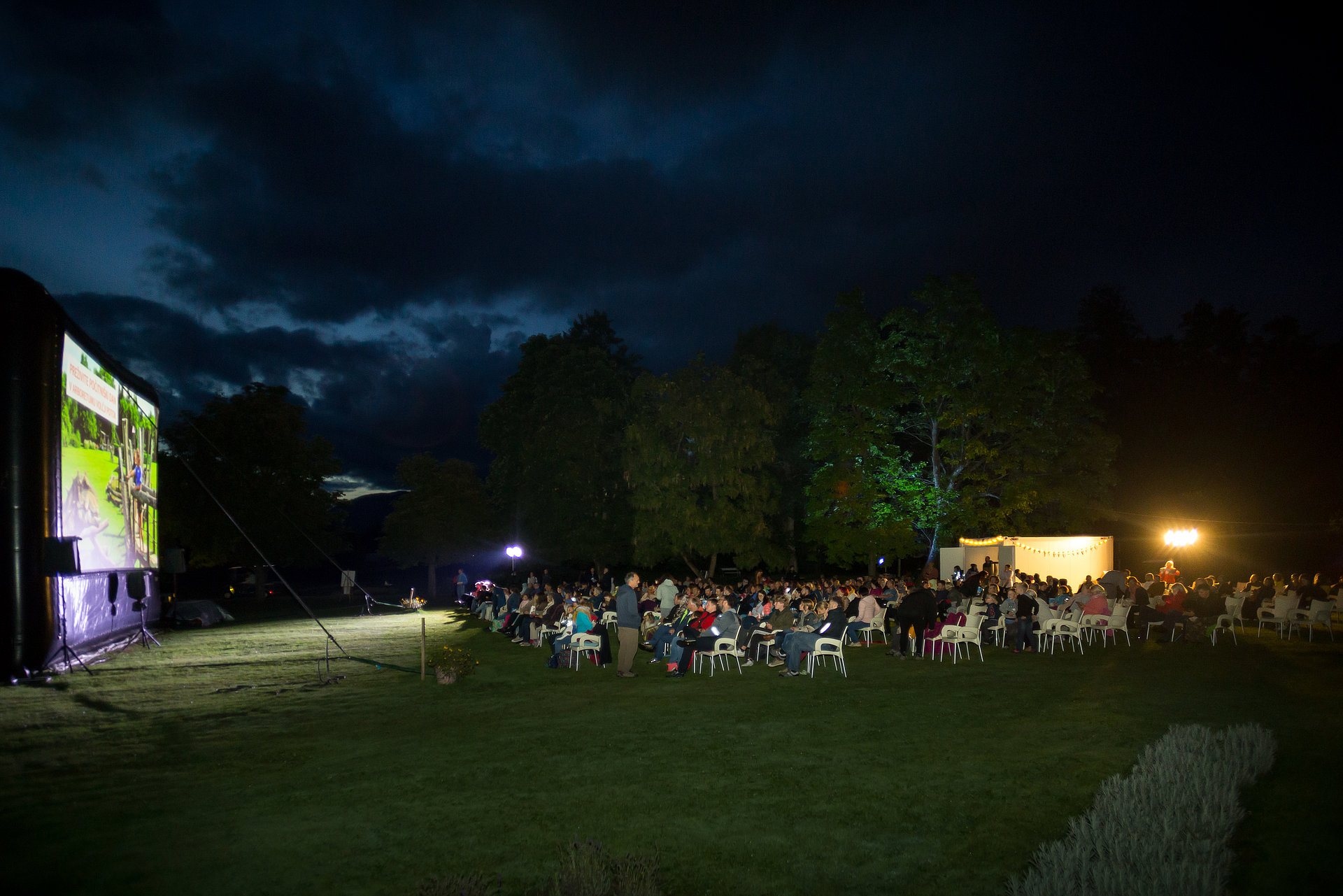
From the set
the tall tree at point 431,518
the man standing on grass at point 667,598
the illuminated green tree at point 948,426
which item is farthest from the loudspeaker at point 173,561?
the tall tree at point 431,518

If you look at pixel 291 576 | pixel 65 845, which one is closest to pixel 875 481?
pixel 65 845

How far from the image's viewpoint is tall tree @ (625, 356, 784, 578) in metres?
27.5

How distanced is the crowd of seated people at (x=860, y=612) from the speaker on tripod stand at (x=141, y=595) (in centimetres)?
705

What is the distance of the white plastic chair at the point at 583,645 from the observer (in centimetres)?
1224

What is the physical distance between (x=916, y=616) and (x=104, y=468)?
45.9 feet

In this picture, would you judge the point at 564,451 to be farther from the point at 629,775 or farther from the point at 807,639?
the point at 629,775

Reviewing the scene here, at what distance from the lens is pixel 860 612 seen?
555 inches

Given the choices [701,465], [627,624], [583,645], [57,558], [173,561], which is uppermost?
[701,465]

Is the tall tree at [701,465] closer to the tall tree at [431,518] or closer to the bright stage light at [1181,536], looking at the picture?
the bright stage light at [1181,536]

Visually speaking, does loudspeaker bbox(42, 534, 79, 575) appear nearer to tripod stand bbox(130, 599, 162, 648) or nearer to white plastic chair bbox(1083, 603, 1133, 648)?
tripod stand bbox(130, 599, 162, 648)

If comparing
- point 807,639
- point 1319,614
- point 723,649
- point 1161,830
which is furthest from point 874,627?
point 1161,830

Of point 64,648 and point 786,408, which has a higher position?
→ point 786,408

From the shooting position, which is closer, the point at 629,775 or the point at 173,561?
the point at 629,775

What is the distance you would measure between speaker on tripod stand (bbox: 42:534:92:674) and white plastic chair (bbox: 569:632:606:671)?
7.22 meters
